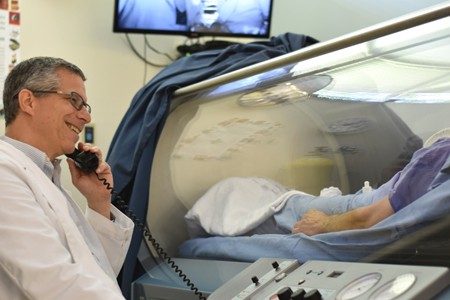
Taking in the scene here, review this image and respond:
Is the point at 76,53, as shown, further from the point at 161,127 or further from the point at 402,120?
the point at 402,120

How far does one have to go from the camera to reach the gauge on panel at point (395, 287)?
1.19 metres

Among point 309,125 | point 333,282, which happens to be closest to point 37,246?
point 333,282

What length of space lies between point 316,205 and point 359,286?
0.47 m

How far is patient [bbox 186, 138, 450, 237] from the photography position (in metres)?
1.41

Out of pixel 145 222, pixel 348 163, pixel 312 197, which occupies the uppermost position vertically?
pixel 348 163

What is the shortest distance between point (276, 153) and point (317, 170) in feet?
0.68

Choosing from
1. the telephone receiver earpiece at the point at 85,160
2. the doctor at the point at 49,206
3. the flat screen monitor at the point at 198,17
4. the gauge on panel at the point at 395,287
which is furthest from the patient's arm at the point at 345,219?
the flat screen monitor at the point at 198,17

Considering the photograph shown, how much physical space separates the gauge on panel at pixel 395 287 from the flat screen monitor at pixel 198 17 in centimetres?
180

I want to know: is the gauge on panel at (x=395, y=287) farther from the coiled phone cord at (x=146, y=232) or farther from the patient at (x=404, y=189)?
the coiled phone cord at (x=146, y=232)

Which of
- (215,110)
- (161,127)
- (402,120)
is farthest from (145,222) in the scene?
(402,120)

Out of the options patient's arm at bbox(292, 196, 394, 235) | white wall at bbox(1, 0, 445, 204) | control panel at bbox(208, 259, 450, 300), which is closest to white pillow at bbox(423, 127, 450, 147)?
patient's arm at bbox(292, 196, 394, 235)

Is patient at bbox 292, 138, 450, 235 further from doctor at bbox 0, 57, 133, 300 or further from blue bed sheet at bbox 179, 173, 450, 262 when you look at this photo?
doctor at bbox 0, 57, 133, 300

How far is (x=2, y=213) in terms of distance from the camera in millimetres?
1302

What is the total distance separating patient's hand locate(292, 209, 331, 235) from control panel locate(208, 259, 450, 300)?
0.41 ft
